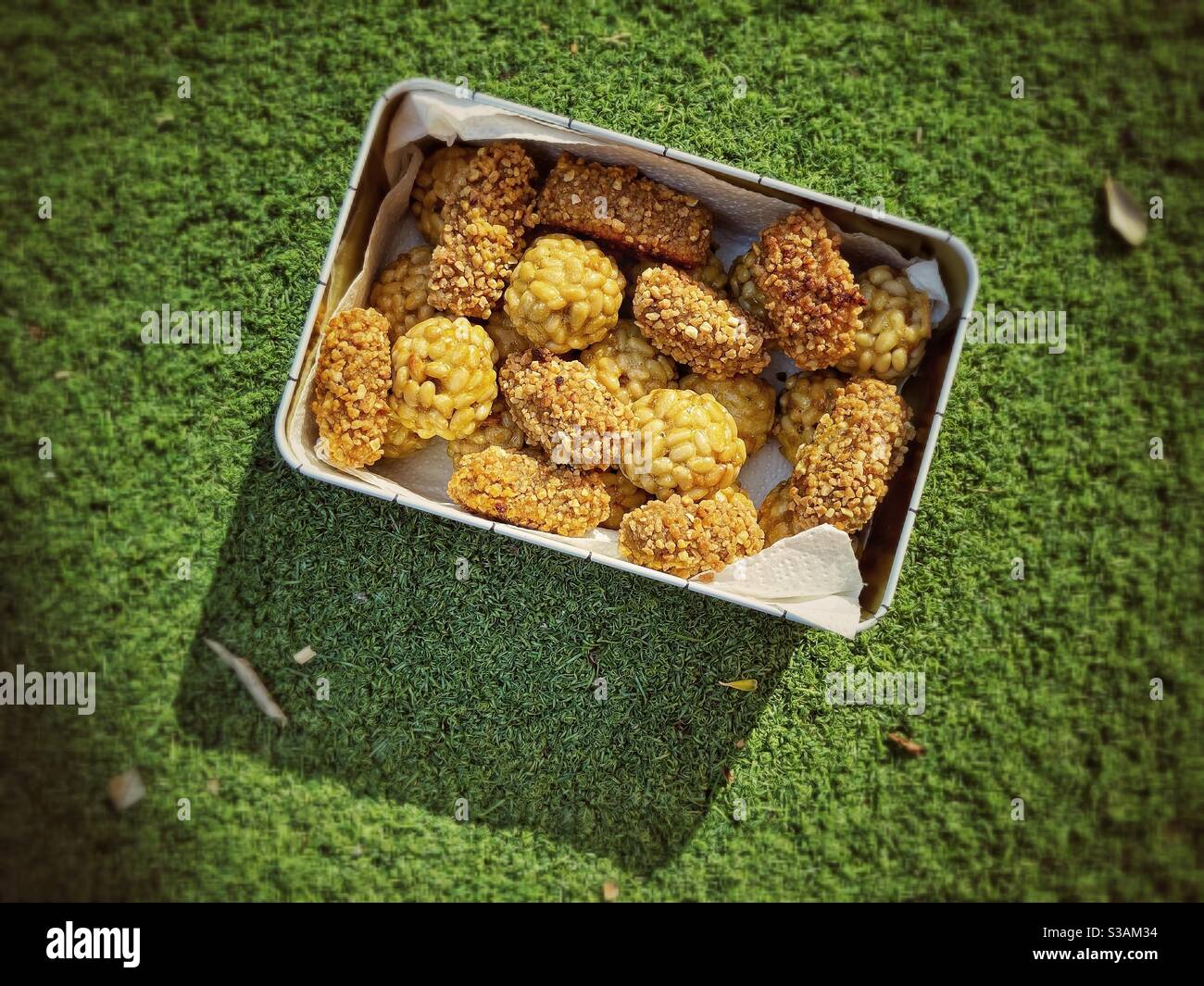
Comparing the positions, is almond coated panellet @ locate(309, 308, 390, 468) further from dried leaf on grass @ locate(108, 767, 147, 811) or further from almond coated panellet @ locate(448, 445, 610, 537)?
dried leaf on grass @ locate(108, 767, 147, 811)

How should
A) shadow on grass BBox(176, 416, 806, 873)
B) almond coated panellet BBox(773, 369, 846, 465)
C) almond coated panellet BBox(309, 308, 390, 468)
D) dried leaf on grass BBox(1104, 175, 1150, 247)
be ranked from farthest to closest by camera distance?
1. dried leaf on grass BBox(1104, 175, 1150, 247)
2. shadow on grass BBox(176, 416, 806, 873)
3. almond coated panellet BBox(773, 369, 846, 465)
4. almond coated panellet BBox(309, 308, 390, 468)

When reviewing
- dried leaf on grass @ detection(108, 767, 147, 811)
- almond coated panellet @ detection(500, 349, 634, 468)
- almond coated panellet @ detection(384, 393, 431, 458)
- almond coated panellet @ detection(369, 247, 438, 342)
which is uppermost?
almond coated panellet @ detection(369, 247, 438, 342)

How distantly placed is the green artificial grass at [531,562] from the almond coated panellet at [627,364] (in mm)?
715

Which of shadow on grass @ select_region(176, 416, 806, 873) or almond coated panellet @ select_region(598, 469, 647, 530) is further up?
almond coated panellet @ select_region(598, 469, 647, 530)

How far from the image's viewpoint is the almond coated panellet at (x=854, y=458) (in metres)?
2.36

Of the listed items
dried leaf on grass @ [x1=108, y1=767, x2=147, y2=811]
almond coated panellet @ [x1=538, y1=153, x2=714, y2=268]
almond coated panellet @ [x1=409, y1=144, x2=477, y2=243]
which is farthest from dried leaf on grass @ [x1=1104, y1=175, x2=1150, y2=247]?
dried leaf on grass @ [x1=108, y1=767, x2=147, y2=811]

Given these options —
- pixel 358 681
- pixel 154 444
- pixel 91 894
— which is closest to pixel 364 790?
pixel 358 681

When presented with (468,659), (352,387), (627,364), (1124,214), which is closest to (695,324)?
(627,364)

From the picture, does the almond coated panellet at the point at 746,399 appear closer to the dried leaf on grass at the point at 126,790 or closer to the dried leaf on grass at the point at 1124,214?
the dried leaf on grass at the point at 1124,214

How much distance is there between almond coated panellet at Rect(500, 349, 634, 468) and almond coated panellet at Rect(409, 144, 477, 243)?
0.52 metres

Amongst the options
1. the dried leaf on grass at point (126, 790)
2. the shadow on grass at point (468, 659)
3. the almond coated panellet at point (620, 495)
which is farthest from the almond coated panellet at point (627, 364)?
the dried leaf on grass at point (126, 790)

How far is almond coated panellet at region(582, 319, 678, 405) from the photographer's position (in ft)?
8.24

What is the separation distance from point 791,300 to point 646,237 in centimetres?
45
